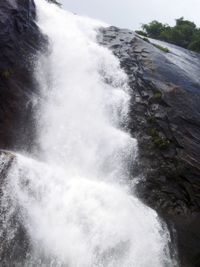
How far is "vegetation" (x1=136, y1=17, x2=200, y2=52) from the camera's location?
37438mm

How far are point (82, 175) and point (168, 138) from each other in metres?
4.01

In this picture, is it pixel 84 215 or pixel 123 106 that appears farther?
pixel 123 106

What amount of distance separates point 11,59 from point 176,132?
269 inches

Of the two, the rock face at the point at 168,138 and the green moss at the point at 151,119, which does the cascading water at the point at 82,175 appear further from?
the green moss at the point at 151,119

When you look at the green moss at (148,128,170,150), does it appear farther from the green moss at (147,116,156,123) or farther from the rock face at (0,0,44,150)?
the rock face at (0,0,44,150)

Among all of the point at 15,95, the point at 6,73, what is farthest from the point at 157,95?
the point at 6,73

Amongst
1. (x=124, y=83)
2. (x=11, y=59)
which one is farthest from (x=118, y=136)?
(x=11, y=59)

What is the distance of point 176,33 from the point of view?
3769 centimetres

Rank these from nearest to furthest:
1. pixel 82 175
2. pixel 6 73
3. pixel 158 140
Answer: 1. pixel 82 175
2. pixel 6 73
3. pixel 158 140

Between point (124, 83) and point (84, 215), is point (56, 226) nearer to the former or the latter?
point (84, 215)

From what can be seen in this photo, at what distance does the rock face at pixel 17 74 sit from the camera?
1437cm

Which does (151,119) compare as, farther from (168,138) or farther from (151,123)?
(168,138)

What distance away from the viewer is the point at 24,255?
11508 mm

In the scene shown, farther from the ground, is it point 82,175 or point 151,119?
point 151,119
